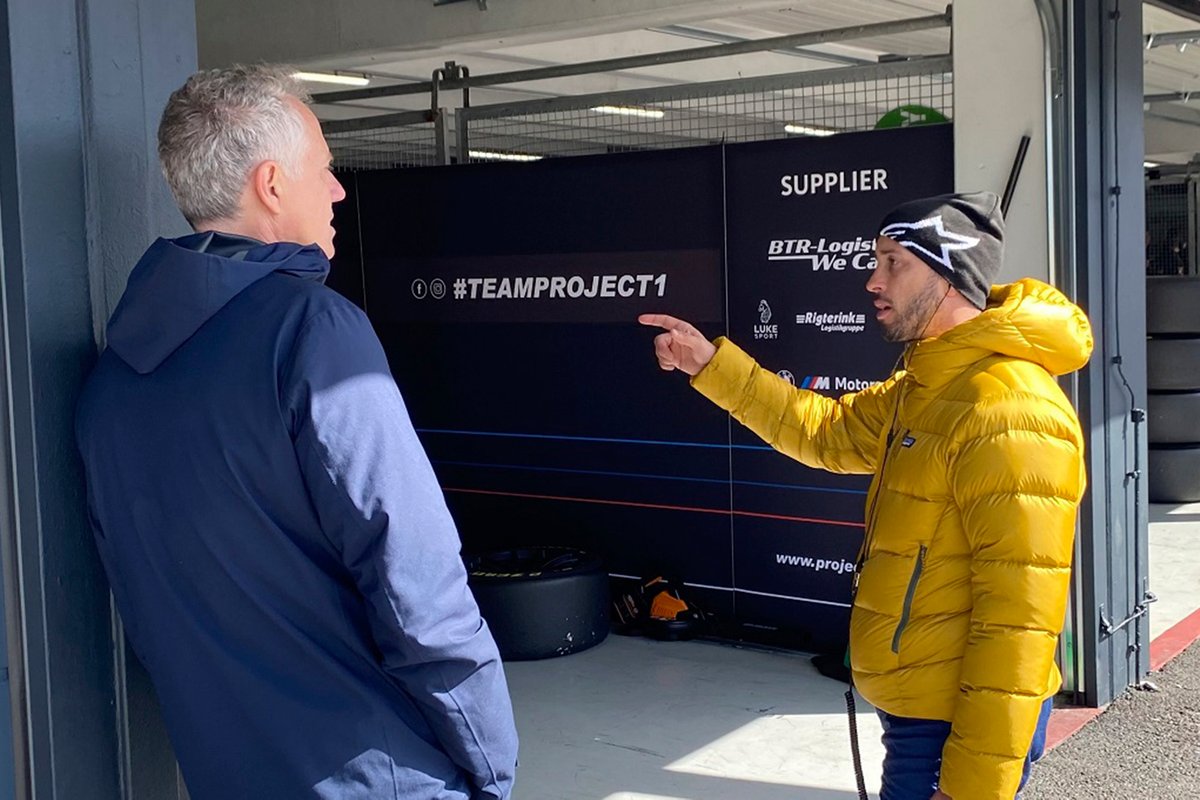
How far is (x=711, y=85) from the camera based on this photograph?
566cm

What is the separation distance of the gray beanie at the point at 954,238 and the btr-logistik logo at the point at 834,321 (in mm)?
2833

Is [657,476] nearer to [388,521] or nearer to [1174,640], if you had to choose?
[1174,640]

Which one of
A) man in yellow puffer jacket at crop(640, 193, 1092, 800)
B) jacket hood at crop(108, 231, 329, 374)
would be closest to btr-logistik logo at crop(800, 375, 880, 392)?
man in yellow puffer jacket at crop(640, 193, 1092, 800)

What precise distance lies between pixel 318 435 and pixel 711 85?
4557 mm

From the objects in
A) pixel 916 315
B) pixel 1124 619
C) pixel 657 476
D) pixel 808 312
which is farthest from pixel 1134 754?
pixel 916 315

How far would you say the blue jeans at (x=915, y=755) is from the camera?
2.31 metres

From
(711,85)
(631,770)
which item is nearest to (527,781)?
(631,770)

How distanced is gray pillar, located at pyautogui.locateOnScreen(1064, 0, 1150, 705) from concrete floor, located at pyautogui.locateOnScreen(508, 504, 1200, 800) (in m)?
0.96

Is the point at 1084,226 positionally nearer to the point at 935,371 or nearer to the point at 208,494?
the point at 935,371

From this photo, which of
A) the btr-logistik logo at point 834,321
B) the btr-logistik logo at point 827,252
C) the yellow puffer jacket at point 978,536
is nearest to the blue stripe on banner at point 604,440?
the btr-logistik logo at point 834,321

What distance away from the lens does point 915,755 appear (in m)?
2.33

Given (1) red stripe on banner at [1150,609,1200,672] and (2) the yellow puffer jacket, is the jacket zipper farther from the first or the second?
(1) red stripe on banner at [1150,609,1200,672]

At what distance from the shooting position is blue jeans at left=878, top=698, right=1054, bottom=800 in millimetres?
2309

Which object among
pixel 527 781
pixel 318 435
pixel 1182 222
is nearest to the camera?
pixel 318 435
